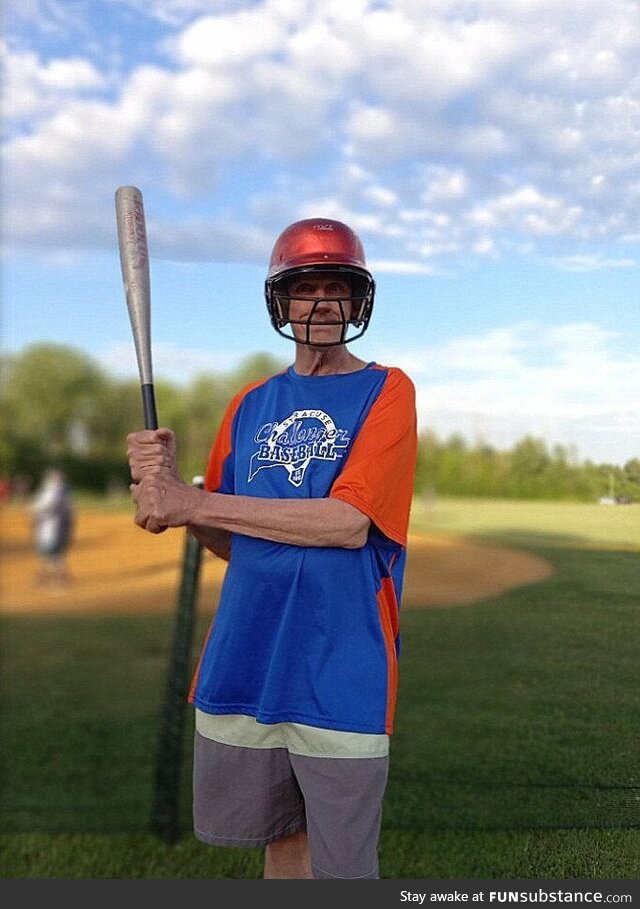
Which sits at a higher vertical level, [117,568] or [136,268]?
[136,268]

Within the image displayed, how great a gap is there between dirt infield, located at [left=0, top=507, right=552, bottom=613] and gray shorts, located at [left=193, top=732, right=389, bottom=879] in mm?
1076

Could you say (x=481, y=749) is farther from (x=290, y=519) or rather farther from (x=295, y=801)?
(x=290, y=519)

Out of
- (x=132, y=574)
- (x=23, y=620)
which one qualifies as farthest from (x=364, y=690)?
(x=132, y=574)

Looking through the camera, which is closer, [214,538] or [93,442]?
[214,538]

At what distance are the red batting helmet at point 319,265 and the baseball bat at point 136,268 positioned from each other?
254 millimetres

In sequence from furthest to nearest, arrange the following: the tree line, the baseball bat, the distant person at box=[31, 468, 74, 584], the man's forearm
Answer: the distant person at box=[31, 468, 74, 584] → the tree line → the baseball bat → the man's forearm

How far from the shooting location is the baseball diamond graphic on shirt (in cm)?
147

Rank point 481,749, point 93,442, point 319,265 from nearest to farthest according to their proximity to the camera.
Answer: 1. point 319,265
2. point 481,749
3. point 93,442

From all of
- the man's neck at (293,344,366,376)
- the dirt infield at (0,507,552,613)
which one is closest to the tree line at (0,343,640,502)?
the dirt infield at (0,507,552,613)

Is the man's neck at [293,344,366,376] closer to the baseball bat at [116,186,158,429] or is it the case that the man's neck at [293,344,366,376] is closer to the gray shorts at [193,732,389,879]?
the baseball bat at [116,186,158,429]

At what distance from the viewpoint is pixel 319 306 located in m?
1.51

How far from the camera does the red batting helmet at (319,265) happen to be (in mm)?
1506

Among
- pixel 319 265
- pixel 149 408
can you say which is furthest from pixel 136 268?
pixel 319 265

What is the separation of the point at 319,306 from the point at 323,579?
1.54ft
